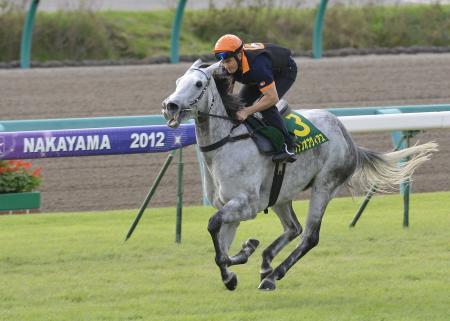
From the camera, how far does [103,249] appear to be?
802cm

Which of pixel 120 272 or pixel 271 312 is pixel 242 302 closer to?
pixel 271 312

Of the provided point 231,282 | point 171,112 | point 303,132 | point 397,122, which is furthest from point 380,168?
point 171,112

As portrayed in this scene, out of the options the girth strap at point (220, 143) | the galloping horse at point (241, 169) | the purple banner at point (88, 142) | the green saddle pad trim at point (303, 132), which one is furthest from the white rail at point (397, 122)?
the girth strap at point (220, 143)

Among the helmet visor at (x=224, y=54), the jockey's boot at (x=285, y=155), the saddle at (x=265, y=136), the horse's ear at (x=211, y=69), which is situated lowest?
the jockey's boot at (x=285, y=155)

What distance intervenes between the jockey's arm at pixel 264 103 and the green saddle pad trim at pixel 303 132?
33 centimetres

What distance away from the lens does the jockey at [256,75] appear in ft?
21.0

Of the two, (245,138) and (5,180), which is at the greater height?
(245,138)

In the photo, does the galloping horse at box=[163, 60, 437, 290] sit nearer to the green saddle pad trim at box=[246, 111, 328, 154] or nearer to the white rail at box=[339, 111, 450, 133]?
the green saddle pad trim at box=[246, 111, 328, 154]

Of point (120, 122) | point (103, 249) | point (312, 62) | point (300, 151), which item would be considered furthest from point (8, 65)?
point (300, 151)

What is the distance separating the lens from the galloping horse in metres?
6.34

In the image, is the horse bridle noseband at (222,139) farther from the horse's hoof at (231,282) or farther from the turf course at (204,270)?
the turf course at (204,270)

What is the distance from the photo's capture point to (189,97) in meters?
6.25

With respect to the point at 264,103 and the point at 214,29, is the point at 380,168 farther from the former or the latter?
the point at 214,29

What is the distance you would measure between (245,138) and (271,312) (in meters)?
1.14
